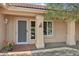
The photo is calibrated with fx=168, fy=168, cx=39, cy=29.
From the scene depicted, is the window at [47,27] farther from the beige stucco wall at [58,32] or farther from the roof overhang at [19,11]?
the roof overhang at [19,11]

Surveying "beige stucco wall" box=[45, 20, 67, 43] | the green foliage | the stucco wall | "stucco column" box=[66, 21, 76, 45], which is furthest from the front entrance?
"stucco column" box=[66, 21, 76, 45]

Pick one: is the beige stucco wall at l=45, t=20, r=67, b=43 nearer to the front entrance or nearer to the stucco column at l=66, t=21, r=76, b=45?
the stucco column at l=66, t=21, r=76, b=45

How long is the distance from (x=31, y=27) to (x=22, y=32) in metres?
0.95

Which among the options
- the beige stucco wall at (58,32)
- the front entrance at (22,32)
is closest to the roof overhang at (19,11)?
the front entrance at (22,32)

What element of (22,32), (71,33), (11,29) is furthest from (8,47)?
(71,33)

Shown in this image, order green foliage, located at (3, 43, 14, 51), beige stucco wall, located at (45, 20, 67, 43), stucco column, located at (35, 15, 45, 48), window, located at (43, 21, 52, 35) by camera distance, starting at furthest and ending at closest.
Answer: beige stucco wall, located at (45, 20, 67, 43) < window, located at (43, 21, 52, 35) < stucco column, located at (35, 15, 45, 48) < green foliage, located at (3, 43, 14, 51)

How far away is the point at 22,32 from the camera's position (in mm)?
14953

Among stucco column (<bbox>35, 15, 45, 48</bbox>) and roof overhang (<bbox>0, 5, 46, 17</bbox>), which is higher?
roof overhang (<bbox>0, 5, 46, 17</bbox>)

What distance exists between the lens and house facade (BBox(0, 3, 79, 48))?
13.0 m

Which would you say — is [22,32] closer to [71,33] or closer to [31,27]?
[31,27]

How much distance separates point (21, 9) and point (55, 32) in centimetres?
487

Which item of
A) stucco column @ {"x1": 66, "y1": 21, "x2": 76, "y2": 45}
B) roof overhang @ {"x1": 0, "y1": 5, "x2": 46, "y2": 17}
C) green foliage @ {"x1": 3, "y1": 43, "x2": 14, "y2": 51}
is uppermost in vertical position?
roof overhang @ {"x1": 0, "y1": 5, "x2": 46, "y2": 17}

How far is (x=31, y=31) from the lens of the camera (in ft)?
50.2

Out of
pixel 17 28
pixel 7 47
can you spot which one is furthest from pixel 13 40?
pixel 7 47
